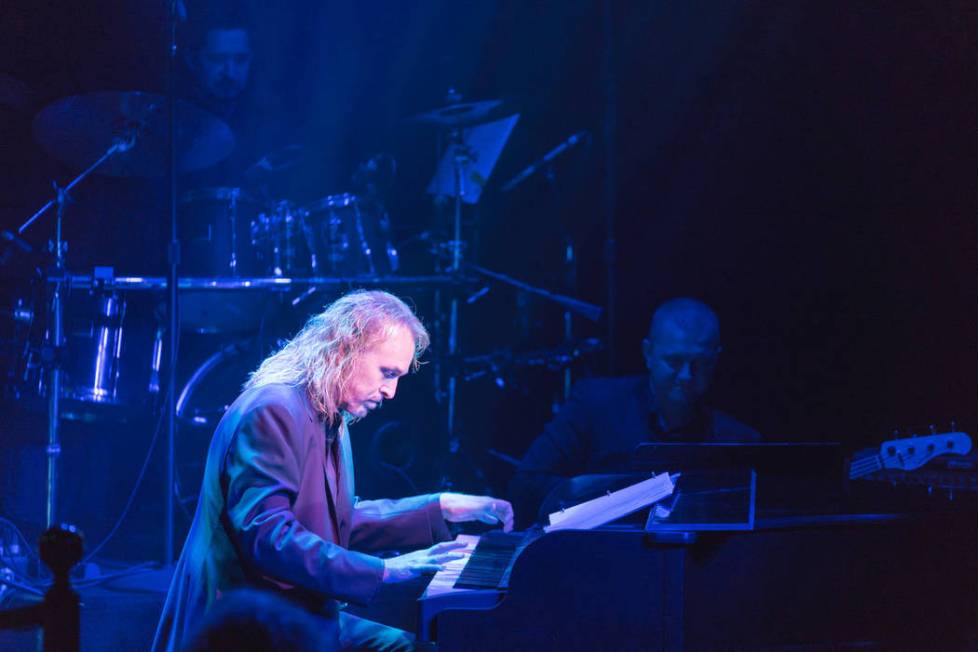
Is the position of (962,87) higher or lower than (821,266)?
higher

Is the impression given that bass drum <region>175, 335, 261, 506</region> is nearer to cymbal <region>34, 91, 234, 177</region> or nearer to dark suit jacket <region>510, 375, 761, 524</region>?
cymbal <region>34, 91, 234, 177</region>

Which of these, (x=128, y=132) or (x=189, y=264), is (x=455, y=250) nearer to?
(x=189, y=264)

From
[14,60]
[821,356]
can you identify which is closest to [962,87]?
[821,356]

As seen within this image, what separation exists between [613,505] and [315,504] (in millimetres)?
858

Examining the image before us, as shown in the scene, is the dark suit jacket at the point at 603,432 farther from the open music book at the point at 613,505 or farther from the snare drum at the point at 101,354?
the snare drum at the point at 101,354

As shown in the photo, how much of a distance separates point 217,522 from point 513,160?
437cm

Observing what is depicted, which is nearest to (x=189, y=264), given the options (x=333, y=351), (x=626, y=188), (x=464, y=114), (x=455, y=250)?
(x=455, y=250)

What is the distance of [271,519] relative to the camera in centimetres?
235

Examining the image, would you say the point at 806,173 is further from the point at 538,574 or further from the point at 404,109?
the point at 538,574

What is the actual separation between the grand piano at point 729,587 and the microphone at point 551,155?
346cm

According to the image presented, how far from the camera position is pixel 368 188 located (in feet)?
19.7

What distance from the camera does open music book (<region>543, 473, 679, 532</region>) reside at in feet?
7.85

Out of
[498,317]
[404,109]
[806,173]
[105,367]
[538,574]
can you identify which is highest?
[404,109]

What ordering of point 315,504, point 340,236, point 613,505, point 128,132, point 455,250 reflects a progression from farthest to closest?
point 340,236 → point 455,250 → point 128,132 → point 315,504 → point 613,505
